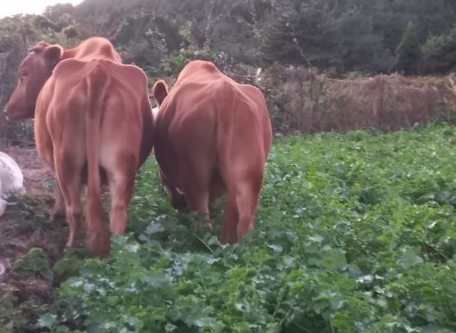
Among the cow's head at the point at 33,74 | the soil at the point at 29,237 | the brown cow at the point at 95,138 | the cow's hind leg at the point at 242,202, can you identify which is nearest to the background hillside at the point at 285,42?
the cow's head at the point at 33,74

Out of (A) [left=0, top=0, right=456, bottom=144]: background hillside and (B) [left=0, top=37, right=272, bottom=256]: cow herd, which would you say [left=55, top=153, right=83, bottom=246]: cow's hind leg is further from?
(A) [left=0, top=0, right=456, bottom=144]: background hillside

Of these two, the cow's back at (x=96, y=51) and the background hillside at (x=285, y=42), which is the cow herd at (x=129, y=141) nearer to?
the cow's back at (x=96, y=51)

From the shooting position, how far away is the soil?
5453mm

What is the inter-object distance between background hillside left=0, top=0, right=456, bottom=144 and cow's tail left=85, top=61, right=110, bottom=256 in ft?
19.5

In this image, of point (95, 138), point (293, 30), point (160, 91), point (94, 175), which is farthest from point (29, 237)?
point (293, 30)

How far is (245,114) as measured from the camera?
618 centimetres

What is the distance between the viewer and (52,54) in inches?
302

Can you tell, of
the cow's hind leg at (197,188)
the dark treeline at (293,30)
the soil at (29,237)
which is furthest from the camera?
the dark treeline at (293,30)

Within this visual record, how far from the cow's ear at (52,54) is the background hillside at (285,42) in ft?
13.1

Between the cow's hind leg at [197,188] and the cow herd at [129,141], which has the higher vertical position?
the cow herd at [129,141]

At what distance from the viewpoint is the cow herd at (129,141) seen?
5.92 meters

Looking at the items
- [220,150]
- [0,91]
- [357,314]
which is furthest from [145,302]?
[0,91]

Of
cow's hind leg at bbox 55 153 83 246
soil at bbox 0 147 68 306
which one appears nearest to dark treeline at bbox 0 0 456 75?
soil at bbox 0 147 68 306

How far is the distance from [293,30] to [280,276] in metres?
30.8
